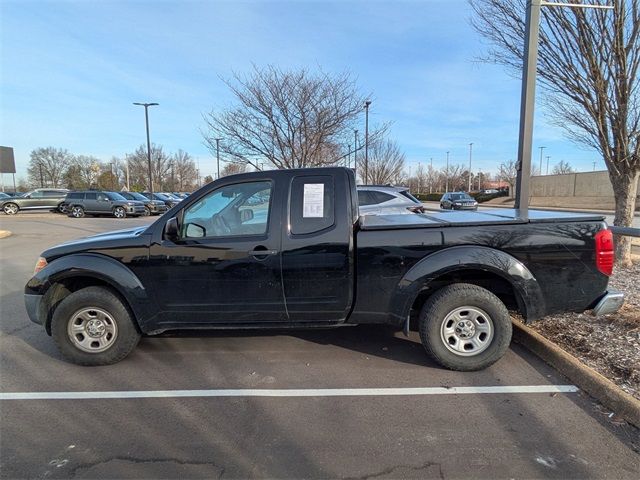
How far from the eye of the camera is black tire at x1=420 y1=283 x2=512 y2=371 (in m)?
3.98

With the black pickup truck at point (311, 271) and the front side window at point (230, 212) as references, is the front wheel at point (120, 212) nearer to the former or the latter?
the black pickup truck at point (311, 271)

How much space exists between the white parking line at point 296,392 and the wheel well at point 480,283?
752 millimetres

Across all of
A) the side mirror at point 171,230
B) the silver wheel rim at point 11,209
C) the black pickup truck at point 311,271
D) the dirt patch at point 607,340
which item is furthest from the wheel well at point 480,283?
the silver wheel rim at point 11,209

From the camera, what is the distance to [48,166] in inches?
3295

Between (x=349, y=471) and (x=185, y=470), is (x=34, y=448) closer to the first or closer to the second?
(x=185, y=470)

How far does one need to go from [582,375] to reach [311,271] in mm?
2515

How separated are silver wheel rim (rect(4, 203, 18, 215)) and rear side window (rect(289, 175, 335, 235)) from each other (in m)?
33.6

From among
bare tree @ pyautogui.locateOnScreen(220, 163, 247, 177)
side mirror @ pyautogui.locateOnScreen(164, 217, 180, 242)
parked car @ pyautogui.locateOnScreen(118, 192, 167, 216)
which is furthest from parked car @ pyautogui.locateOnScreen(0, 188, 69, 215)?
side mirror @ pyautogui.locateOnScreen(164, 217, 180, 242)

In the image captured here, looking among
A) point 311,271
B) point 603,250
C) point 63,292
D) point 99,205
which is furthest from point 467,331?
point 99,205

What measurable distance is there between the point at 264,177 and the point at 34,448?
2.80 meters

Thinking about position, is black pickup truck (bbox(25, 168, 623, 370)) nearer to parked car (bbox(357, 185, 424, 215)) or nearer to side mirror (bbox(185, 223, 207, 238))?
side mirror (bbox(185, 223, 207, 238))

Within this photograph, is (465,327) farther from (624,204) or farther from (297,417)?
(624,204)

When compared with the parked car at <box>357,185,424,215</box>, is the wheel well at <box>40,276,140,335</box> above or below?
below

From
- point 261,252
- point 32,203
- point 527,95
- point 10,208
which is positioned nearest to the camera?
point 261,252
